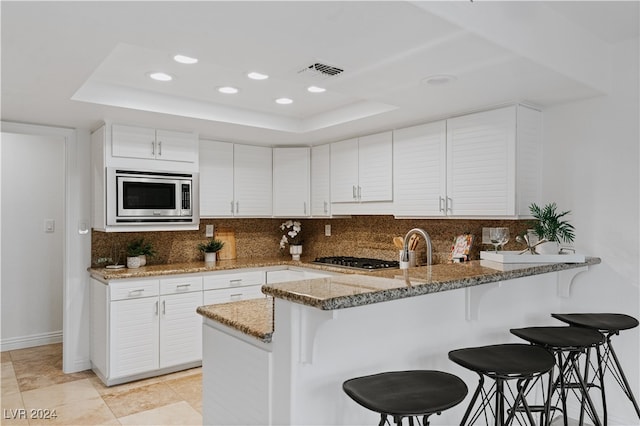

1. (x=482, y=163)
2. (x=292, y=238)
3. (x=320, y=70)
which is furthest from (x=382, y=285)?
(x=292, y=238)

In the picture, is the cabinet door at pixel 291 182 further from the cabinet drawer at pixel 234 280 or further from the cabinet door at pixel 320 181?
the cabinet drawer at pixel 234 280

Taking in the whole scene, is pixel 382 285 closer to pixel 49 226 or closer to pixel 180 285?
pixel 180 285

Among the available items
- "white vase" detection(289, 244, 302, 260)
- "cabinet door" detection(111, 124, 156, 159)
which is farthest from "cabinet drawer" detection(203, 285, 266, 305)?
"cabinet door" detection(111, 124, 156, 159)

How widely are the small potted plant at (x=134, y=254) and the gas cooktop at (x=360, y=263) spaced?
166 centimetres

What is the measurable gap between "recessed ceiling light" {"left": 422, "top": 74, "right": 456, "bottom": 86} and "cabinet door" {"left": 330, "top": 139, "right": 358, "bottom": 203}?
175cm

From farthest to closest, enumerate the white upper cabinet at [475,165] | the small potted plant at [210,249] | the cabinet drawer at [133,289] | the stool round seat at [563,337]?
1. the small potted plant at [210,249]
2. the cabinet drawer at [133,289]
3. the white upper cabinet at [475,165]
4. the stool round seat at [563,337]

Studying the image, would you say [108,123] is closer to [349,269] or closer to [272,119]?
[272,119]

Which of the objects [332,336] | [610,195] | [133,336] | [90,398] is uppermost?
[610,195]

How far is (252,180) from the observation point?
15.4 feet

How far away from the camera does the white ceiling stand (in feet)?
5.73

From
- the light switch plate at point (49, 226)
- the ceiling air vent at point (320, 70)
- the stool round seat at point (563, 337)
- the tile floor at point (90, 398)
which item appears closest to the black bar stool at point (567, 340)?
the stool round seat at point (563, 337)

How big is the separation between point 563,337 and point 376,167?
2.20 meters

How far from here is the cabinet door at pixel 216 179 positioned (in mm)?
4363

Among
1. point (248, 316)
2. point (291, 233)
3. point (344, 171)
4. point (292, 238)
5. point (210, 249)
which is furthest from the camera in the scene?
point (292, 238)
